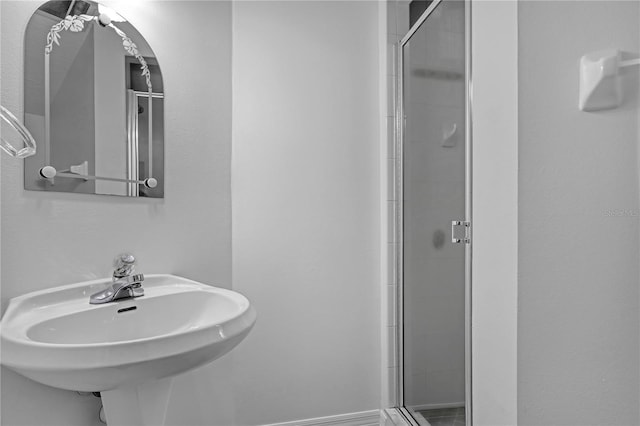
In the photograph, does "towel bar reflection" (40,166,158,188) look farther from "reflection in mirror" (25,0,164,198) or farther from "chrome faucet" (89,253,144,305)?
"chrome faucet" (89,253,144,305)

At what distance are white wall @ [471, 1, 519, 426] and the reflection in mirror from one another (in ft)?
3.39

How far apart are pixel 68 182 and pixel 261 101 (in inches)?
28.6

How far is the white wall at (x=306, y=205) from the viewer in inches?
61.1

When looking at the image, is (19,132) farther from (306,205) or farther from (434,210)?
(434,210)

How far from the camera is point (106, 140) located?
1269 millimetres

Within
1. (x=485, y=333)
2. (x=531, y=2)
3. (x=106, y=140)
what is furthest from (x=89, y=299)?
(x=531, y=2)

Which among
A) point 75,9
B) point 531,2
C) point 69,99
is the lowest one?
point 69,99

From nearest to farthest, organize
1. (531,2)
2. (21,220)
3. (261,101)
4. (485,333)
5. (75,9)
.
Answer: (531,2) → (485,333) → (21,220) → (75,9) → (261,101)

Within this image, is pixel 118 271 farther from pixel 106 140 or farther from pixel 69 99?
pixel 69 99

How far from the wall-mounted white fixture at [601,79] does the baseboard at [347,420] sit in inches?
54.8

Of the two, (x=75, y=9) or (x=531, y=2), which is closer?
(x=531, y=2)

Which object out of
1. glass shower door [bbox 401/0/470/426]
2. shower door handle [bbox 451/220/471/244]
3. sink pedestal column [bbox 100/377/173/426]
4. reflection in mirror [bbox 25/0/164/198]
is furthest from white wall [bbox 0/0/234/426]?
shower door handle [bbox 451/220/471/244]

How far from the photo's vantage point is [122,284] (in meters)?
1.17

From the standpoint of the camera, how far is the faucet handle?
1.23 m
